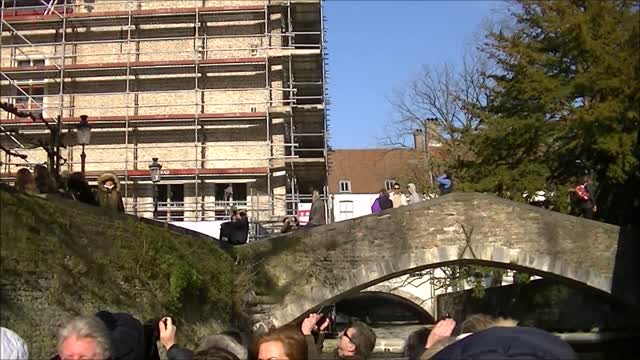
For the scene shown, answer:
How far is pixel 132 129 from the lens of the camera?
73.3 feet

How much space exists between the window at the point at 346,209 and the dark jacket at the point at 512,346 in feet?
89.1

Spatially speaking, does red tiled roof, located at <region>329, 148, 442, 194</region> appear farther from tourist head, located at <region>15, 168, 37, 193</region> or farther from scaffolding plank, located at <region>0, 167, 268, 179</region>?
tourist head, located at <region>15, 168, 37, 193</region>

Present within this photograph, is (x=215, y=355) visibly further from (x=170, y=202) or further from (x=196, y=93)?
(x=196, y=93)

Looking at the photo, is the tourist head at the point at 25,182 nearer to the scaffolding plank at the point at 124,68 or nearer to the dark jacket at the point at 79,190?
the dark jacket at the point at 79,190

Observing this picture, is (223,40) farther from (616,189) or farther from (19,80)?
(616,189)

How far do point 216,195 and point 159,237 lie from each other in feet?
41.1

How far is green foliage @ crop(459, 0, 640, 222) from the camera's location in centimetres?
1580


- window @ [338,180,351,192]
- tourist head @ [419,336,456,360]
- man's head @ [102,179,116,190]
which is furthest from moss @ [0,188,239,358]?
window @ [338,180,351,192]

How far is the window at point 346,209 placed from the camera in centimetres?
2920

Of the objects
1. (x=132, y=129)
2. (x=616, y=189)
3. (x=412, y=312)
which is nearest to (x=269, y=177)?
(x=132, y=129)

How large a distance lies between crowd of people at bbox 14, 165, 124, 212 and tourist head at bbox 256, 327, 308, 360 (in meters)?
5.35

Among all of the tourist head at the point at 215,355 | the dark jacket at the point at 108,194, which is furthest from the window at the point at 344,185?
the tourist head at the point at 215,355

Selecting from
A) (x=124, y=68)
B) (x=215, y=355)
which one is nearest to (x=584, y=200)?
(x=215, y=355)

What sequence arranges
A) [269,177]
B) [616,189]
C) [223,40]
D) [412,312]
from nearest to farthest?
[616,189]
[269,177]
[223,40]
[412,312]
